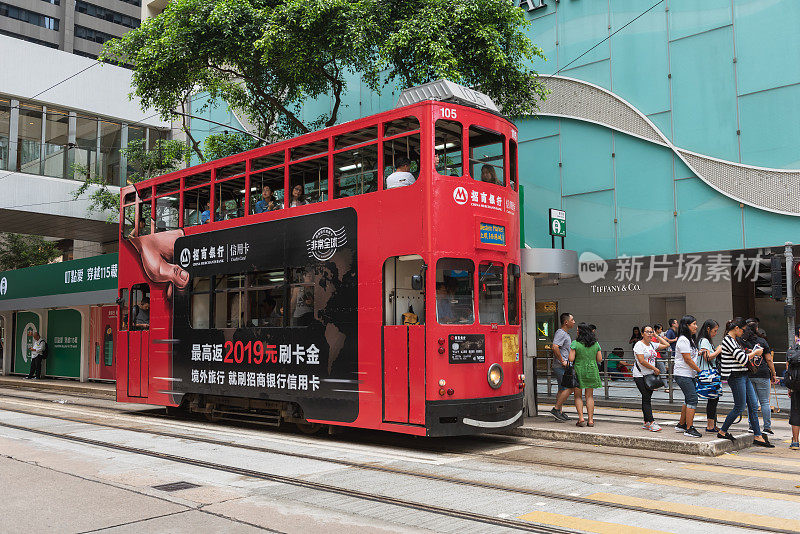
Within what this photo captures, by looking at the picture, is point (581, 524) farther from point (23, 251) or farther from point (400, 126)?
point (23, 251)

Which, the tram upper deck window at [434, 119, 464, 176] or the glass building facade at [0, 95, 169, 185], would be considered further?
the glass building facade at [0, 95, 169, 185]

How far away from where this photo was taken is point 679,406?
13844mm

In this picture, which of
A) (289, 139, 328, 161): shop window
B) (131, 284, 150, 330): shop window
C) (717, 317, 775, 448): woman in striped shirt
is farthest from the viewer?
(131, 284, 150, 330): shop window

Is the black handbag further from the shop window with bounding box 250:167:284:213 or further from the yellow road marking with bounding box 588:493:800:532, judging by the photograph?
the shop window with bounding box 250:167:284:213

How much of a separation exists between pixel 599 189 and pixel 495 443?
11.3 meters

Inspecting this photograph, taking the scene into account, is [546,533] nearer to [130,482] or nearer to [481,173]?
[130,482]

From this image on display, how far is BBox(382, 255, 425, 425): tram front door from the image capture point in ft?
29.2

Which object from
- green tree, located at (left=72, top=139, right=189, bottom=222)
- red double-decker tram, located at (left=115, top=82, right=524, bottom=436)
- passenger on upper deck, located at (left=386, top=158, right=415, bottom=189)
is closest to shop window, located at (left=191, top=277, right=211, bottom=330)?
red double-decker tram, located at (left=115, top=82, right=524, bottom=436)

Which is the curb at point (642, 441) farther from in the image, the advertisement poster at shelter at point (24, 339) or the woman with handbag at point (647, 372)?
the advertisement poster at shelter at point (24, 339)

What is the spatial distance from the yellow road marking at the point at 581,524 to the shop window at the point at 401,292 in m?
3.75

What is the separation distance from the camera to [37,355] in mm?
25438

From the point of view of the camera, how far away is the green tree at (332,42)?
51.2 feet

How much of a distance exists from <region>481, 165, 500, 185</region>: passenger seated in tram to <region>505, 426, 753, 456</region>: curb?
→ 11.9ft

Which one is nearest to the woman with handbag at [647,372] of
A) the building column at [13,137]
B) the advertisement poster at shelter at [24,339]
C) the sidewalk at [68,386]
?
the sidewalk at [68,386]
